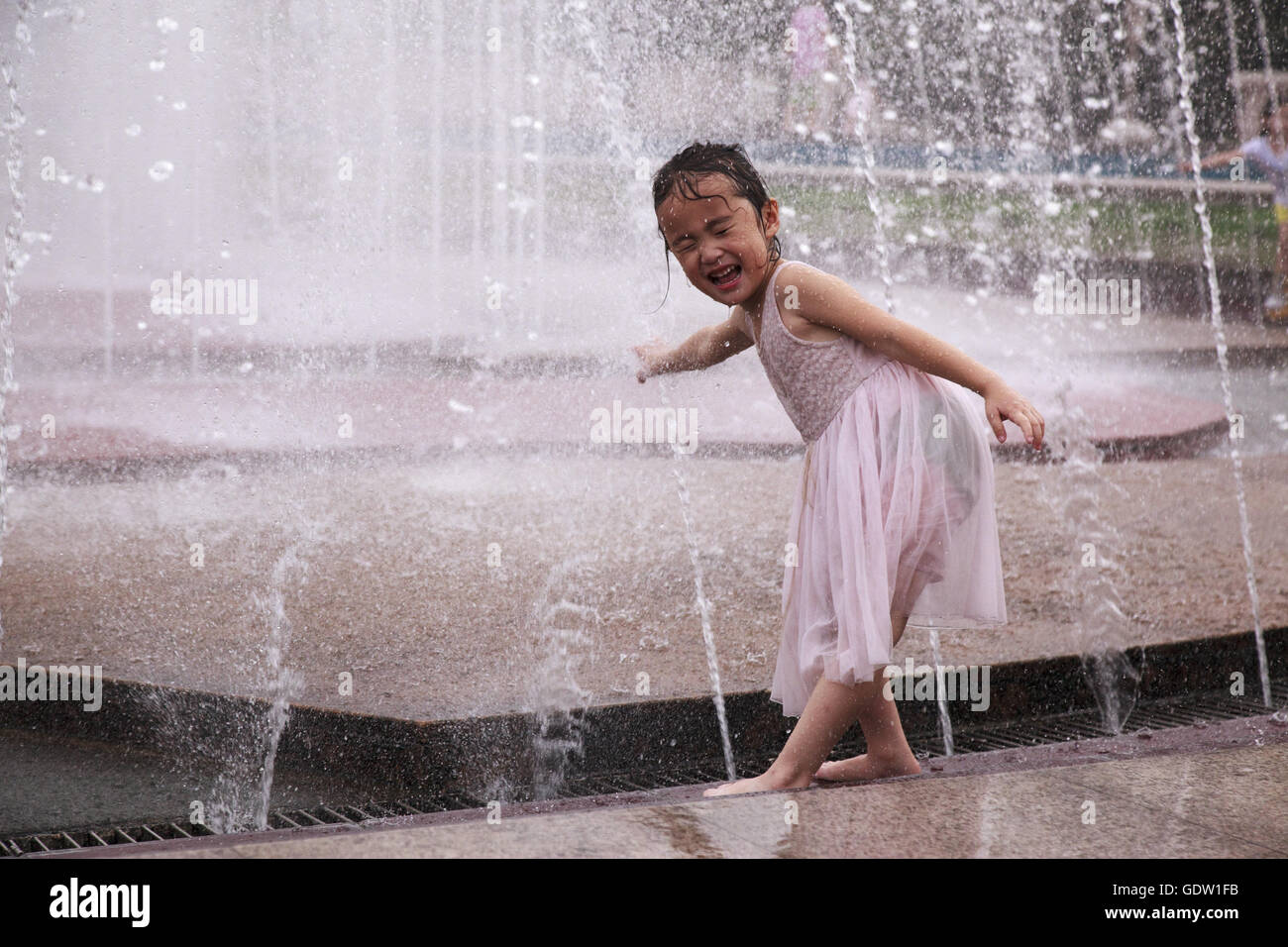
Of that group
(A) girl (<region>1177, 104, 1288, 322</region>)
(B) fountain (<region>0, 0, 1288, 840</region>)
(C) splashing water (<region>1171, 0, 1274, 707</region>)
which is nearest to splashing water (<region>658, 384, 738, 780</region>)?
(B) fountain (<region>0, 0, 1288, 840</region>)

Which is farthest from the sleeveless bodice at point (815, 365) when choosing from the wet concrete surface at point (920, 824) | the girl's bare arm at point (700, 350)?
the wet concrete surface at point (920, 824)

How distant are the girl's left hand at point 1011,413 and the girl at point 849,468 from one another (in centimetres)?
6

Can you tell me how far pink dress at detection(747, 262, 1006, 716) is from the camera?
2.62 meters

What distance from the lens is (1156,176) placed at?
15.8 metres

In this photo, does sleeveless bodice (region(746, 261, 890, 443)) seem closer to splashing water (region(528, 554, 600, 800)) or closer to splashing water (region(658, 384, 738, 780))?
splashing water (region(658, 384, 738, 780))

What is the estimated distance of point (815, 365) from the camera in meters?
2.72

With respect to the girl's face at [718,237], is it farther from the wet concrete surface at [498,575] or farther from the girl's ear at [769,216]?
the wet concrete surface at [498,575]

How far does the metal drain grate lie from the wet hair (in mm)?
1114

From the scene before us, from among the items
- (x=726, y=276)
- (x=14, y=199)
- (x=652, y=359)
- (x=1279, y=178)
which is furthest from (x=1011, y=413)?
(x=1279, y=178)

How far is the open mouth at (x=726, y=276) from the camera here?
2715 mm
